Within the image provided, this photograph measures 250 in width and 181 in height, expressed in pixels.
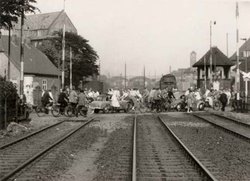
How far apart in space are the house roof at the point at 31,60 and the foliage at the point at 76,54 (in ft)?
35.2

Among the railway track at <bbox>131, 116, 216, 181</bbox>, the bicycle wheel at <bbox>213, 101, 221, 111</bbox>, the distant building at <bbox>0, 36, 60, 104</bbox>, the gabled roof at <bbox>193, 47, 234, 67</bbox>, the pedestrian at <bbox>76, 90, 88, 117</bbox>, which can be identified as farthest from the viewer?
the gabled roof at <bbox>193, 47, 234, 67</bbox>

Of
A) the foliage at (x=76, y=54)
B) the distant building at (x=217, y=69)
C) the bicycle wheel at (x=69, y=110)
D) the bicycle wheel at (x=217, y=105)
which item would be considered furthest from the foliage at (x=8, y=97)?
the foliage at (x=76, y=54)

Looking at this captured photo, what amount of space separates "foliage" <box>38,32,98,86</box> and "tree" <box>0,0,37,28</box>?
54173mm

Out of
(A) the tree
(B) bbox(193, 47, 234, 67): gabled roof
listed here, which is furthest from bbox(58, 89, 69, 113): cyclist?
(B) bbox(193, 47, 234, 67): gabled roof

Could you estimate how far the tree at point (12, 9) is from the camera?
83.2 feet

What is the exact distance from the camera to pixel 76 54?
288 feet

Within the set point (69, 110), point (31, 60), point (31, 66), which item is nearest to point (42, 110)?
point (69, 110)

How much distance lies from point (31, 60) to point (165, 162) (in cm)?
5809

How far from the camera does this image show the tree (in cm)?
2536

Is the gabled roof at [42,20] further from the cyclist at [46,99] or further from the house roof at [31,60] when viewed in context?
the cyclist at [46,99]

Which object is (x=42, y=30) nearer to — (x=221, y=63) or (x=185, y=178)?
(x=221, y=63)

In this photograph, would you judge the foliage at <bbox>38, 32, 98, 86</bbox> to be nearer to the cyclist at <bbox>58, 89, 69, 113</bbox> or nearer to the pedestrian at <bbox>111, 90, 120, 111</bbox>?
the pedestrian at <bbox>111, 90, 120, 111</bbox>

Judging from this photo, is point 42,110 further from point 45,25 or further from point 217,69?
point 45,25

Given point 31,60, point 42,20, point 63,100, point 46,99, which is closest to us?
point 63,100
